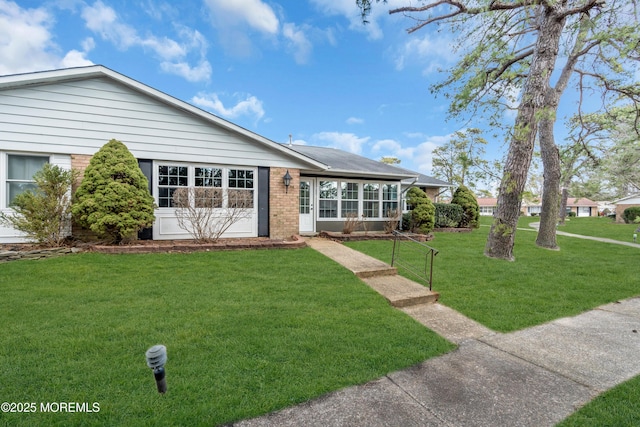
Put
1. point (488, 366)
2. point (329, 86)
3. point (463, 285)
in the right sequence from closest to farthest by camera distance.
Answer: point (488, 366) < point (463, 285) < point (329, 86)

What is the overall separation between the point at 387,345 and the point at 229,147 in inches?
311

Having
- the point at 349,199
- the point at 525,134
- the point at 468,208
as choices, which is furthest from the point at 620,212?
the point at 525,134

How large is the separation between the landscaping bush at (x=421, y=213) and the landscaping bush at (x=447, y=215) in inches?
94.8

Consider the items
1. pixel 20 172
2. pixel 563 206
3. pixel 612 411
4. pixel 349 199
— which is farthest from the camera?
pixel 563 206

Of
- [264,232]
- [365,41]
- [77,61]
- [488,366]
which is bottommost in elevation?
[488,366]

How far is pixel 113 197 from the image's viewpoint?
697 centimetres

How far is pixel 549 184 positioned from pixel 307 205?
8.58 m

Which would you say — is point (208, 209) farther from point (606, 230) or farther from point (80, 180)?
point (606, 230)

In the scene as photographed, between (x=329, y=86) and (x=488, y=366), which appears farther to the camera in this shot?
(x=329, y=86)

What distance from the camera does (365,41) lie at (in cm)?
1278

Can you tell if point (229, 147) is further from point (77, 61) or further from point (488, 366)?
point (77, 61)

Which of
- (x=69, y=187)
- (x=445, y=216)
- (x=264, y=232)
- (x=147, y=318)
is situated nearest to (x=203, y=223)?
(x=264, y=232)

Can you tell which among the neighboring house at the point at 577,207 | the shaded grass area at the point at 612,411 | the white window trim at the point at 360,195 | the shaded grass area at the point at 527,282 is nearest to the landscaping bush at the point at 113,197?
the shaded grass area at the point at 527,282

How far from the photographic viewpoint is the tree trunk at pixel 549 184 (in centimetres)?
1003
